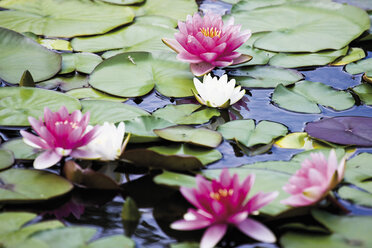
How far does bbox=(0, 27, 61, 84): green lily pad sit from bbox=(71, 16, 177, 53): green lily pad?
0.30 m

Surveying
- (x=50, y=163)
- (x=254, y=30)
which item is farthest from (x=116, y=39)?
(x=50, y=163)

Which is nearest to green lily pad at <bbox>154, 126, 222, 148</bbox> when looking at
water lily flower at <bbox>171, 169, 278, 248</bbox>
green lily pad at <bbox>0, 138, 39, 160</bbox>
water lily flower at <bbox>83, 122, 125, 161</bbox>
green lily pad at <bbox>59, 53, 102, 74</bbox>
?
water lily flower at <bbox>83, 122, 125, 161</bbox>

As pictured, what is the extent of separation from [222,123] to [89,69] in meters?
0.98

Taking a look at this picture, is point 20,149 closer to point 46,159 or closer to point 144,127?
point 46,159

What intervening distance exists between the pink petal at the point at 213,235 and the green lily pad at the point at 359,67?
5.69 feet

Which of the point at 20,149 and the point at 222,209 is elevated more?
the point at 222,209

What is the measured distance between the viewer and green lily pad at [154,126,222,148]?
211 cm

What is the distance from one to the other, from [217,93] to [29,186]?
1.08 meters

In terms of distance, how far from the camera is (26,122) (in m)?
2.26

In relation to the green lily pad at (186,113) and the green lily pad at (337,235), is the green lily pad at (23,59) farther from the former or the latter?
the green lily pad at (337,235)

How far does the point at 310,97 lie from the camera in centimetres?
260

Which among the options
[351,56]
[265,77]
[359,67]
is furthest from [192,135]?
→ [351,56]

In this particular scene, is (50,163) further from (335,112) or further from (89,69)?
(335,112)

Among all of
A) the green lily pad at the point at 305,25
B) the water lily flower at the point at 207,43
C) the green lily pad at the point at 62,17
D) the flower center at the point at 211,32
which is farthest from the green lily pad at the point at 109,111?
the green lily pad at the point at 305,25
